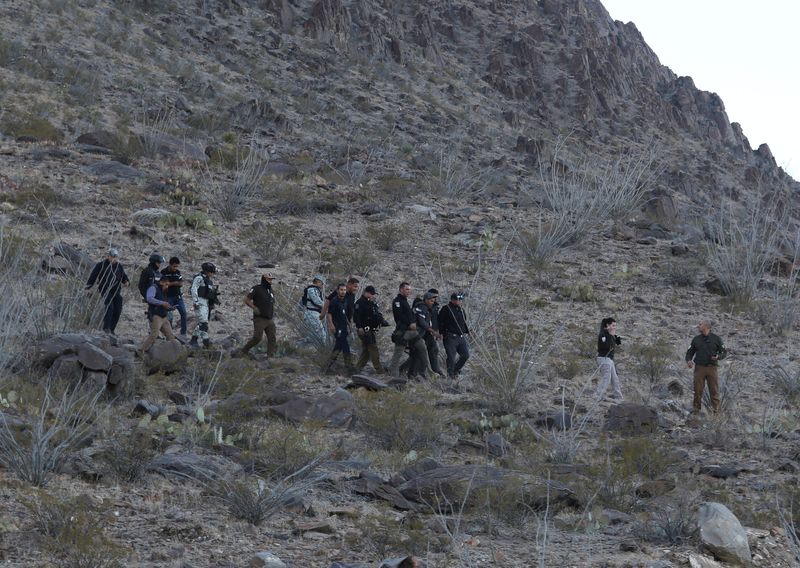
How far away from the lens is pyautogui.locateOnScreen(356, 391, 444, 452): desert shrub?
31.6ft

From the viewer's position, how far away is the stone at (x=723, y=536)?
263 inches

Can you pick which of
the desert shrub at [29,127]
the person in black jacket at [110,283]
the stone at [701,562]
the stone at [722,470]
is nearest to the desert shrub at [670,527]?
the stone at [701,562]

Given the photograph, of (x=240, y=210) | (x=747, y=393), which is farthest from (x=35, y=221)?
(x=747, y=393)

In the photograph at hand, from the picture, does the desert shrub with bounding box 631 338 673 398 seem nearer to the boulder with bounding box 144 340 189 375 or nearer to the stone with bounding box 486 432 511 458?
the stone with bounding box 486 432 511 458

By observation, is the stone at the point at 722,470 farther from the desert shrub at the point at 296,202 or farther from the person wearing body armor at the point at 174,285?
the desert shrub at the point at 296,202

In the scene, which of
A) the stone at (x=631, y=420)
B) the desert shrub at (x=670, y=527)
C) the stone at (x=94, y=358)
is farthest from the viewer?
the stone at (x=631, y=420)

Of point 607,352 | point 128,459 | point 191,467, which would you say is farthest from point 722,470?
point 128,459

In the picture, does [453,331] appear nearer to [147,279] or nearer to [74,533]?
[147,279]

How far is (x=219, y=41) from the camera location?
121 ft

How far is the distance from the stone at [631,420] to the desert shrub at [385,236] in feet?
30.7

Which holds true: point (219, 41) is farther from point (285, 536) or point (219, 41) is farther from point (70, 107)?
point (285, 536)

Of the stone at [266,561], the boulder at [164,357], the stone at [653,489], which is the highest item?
the stone at [653,489]

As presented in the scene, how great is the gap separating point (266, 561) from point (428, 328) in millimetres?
6567

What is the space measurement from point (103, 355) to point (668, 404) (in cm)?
656
